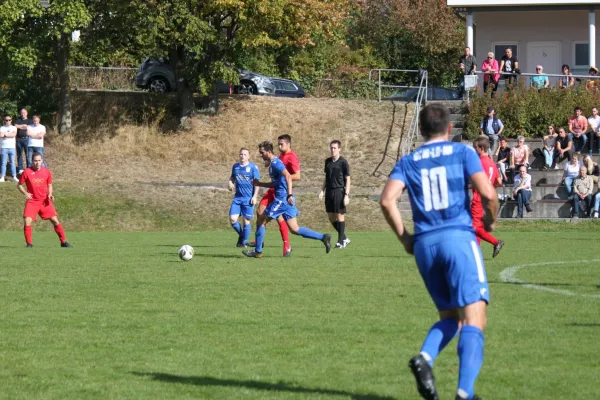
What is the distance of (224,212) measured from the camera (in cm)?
2986

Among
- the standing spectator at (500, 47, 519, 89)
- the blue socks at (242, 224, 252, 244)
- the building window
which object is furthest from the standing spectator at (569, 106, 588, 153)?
the blue socks at (242, 224, 252, 244)

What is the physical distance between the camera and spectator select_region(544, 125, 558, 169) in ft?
101

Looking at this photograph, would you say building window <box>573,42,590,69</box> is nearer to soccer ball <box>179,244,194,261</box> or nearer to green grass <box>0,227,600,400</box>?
green grass <box>0,227,600,400</box>

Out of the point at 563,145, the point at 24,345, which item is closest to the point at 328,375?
the point at 24,345

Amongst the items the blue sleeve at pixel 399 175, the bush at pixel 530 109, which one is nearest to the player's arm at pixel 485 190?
the blue sleeve at pixel 399 175

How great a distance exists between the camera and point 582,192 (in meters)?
28.2

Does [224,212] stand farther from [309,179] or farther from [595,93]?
[595,93]

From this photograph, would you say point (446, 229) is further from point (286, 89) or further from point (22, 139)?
point (286, 89)

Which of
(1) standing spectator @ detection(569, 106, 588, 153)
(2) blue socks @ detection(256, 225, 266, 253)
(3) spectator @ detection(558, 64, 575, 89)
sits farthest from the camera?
(3) spectator @ detection(558, 64, 575, 89)

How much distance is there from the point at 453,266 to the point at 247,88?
3633 centimetres

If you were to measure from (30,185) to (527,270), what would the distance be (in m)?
10.1

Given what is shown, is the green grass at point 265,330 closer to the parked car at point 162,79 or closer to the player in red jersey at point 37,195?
the player in red jersey at point 37,195

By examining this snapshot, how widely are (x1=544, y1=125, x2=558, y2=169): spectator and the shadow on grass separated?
974 inches

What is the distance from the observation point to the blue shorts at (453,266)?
20.5 ft
